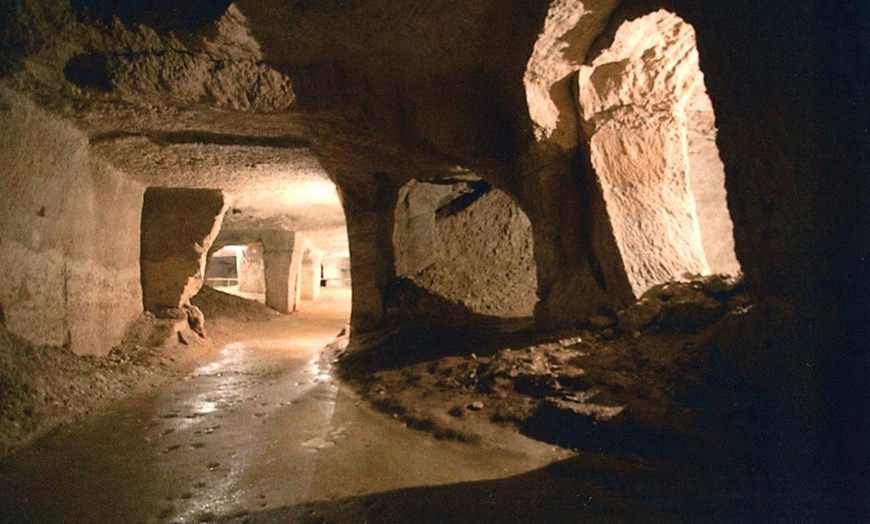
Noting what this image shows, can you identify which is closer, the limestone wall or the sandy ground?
the sandy ground

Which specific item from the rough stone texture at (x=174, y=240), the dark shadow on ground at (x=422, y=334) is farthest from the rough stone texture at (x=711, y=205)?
the rough stone texture at (x=174, y=240)

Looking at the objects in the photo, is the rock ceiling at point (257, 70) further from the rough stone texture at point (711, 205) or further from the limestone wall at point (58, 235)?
the rough stone texture at point (711, 205)

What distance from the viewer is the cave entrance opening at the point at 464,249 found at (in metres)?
6.91

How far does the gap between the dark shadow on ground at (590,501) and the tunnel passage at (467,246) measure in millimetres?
4649

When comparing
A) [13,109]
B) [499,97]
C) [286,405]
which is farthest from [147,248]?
[499,97]

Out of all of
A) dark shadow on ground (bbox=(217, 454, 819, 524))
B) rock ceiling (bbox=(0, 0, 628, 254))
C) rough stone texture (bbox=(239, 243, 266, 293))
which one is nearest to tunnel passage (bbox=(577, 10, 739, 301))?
rock ceiling (bbox=(0, 0, 628, 254))

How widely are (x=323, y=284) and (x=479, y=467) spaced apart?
59.6 feet

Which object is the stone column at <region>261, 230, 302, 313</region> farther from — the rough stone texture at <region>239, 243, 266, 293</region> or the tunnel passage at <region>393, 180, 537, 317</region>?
the tunnel passage at <region>393, 180, 537, 317</region>

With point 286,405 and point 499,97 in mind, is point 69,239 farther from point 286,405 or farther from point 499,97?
point 499,97

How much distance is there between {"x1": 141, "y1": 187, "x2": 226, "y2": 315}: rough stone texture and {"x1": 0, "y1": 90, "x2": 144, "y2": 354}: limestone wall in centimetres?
105

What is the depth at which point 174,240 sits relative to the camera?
7211mm

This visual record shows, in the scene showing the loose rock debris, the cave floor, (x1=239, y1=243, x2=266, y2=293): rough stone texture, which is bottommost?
the cave floor

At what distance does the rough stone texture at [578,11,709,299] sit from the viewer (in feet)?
13.1

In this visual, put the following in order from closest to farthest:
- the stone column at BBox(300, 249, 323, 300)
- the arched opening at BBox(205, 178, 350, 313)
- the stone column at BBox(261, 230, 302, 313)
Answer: the arched opening at BBox(205, 178, 350, 313) < the stone column at BBox(261, 230, 302, 313) < the stone column at BBox(300, 249, 323, 300)
